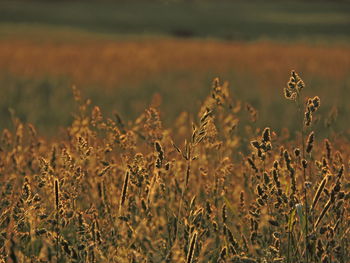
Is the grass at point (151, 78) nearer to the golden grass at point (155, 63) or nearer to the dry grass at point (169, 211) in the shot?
the golden grass at point (155, 63)

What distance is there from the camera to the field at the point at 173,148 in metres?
2.10

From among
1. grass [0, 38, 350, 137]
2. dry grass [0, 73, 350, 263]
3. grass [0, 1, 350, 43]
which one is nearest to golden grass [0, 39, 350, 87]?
grass [0, 38, 350, 137]

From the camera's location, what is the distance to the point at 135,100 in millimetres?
9430

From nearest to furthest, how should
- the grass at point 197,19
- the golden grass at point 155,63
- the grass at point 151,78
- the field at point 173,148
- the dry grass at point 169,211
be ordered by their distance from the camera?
the dry grass at point 169,211 < the field at point 173,148 < the grass at point 151,78 < the golden grass at point 155,63 < the grass at point 197,19

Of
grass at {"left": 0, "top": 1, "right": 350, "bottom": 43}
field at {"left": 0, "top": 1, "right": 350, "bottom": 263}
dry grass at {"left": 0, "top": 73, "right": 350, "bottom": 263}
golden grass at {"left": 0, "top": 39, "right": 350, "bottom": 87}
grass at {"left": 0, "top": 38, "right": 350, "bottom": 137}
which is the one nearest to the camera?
dry grass at {"left": 0, "top": 73, "right": 350, "bottom": 263}

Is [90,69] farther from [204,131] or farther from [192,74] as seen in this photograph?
[204,131]

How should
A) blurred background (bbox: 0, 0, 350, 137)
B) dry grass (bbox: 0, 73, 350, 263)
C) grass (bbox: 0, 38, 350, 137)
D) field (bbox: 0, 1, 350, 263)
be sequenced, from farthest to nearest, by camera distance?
grass (bbox: 0, 38, 350, 137)
blurred background (bbox: 0, 0, 350, 137)
field (bbox: 0, 1, 350, 263)
dry grass (bbox: 0, 73, 350, 263)

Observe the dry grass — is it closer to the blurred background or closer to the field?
the field

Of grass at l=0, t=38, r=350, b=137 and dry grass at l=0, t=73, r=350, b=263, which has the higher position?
dry grass at l=0, t=73, r=350, b=263

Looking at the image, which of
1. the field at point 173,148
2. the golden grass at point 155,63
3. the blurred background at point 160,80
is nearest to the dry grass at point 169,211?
the field at point 173,148

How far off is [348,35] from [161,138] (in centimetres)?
3076

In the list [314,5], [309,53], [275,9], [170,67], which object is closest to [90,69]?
[170,67]

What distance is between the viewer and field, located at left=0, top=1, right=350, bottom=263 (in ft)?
6.88

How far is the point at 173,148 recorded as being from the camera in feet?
8.71
